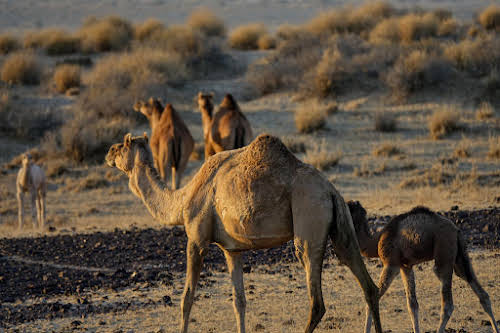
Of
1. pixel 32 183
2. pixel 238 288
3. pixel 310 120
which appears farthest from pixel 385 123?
pixel 238 288

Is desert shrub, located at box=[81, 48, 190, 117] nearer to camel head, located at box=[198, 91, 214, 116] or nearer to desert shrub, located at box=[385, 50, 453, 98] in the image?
camel head, located at box=[198, 91, 214, 116]

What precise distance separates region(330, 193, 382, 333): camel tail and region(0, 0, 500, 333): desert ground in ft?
4.48

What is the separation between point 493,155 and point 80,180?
9493mm

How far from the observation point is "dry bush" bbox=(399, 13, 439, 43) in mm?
30266

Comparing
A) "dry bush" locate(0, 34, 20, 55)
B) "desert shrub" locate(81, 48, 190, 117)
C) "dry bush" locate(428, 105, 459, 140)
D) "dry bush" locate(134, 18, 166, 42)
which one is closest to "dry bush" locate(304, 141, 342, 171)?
"dry bush" locate(428, 105, 459, 140)

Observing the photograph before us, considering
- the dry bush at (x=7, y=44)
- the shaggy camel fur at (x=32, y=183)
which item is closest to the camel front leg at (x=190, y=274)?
the shaggy camel fur at (x=32, y=183)

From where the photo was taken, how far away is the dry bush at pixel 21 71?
2794cm

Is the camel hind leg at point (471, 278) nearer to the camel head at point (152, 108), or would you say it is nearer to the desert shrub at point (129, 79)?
the camel head at point (152, 108)

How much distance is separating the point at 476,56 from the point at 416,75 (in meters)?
2.74

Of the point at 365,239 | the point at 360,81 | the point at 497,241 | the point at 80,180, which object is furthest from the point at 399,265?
the point at 360,81

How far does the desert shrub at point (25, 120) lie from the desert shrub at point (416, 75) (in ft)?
34.4

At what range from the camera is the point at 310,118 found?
68.1ft

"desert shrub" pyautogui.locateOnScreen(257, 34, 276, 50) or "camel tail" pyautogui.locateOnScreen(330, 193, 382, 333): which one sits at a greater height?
"desert shrub" pyautogui.locateOnScreen(257, 34, 276, 50)

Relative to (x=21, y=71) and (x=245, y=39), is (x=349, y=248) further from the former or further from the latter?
(x=245, y=39)
